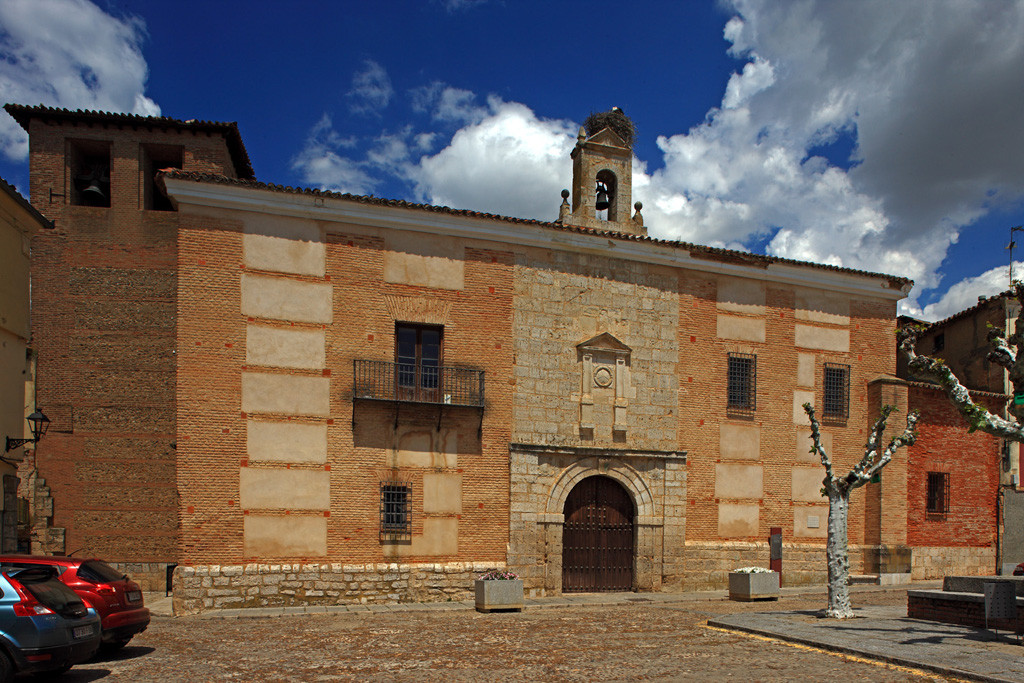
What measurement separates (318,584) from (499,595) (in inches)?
149

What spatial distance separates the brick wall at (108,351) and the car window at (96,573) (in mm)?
9383

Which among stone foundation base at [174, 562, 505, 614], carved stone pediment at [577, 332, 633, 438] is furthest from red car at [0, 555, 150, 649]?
carved stone pediment at [577, 332, 633, 438]

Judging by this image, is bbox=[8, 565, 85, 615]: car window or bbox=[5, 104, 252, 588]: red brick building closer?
bbox=[8, 565, 85, 615]: car window

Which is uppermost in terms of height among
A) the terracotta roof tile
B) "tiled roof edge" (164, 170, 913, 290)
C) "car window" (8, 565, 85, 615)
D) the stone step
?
the terracotta roof tile

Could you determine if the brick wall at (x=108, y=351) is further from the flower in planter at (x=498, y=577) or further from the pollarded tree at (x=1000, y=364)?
the pollarded tree at (x=1000, y=364)

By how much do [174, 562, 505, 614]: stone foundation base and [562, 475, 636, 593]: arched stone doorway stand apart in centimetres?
196

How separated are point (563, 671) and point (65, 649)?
18.9 ft

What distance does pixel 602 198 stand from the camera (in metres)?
22.0

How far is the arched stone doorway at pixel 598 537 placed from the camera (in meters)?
18.5

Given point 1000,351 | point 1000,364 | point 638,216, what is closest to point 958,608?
point 1000,364

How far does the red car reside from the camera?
1052cm

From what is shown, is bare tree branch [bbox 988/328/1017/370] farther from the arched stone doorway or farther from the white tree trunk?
the arched stone doorway

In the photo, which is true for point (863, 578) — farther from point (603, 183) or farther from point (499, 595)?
point (603, 183)

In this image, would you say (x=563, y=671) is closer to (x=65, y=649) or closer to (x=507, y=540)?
(x=65, y=649)
